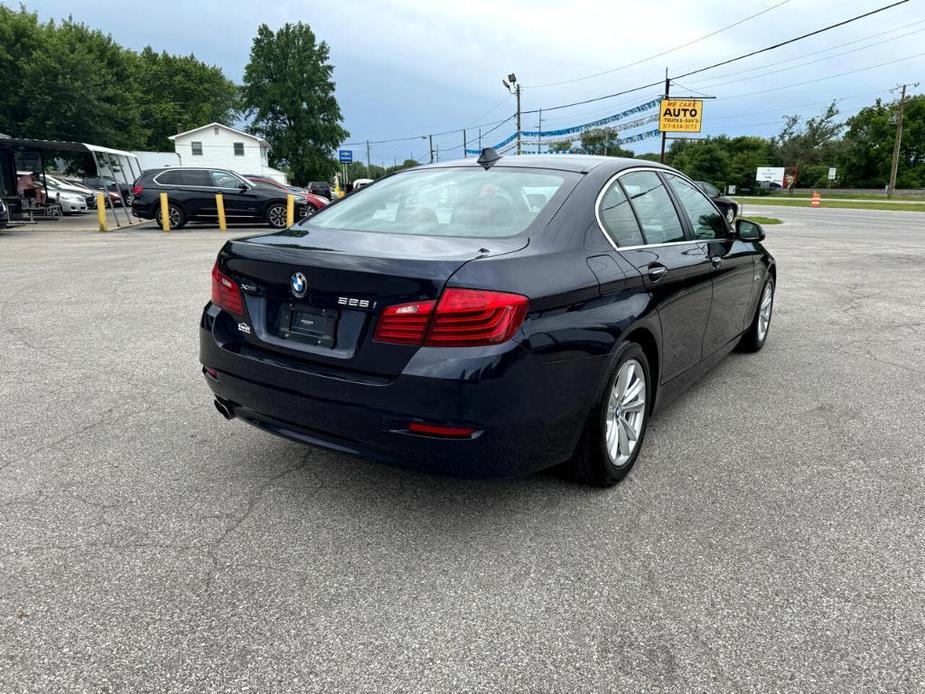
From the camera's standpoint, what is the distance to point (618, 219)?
341 cm

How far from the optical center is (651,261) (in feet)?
11.3

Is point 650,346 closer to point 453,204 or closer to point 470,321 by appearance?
point 453,204

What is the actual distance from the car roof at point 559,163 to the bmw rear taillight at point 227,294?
1.42m

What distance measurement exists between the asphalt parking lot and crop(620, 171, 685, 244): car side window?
3.73 feet

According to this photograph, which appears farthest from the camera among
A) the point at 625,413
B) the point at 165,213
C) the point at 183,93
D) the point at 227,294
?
the point at 183,93

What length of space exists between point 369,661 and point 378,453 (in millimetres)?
791

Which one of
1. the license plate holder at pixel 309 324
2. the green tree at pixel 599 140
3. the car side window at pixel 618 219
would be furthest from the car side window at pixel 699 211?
the green tree at pixel 599 140

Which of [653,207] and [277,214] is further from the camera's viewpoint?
[277,214]

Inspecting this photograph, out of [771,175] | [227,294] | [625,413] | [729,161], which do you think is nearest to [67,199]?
[227,294]

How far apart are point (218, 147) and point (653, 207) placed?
57.8m

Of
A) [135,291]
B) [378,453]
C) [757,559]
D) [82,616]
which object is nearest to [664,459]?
[757,559]

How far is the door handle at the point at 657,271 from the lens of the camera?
3.38m

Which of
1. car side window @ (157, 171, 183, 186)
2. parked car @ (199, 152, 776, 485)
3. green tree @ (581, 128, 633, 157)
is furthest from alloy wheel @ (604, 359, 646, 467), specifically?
green tree @ (581, 128, 633, 157)

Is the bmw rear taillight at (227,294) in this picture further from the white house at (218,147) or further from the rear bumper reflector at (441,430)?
the white house at (218,147)
